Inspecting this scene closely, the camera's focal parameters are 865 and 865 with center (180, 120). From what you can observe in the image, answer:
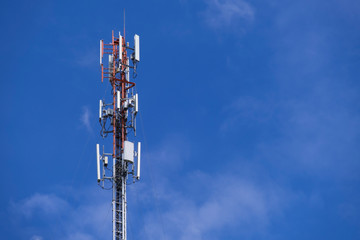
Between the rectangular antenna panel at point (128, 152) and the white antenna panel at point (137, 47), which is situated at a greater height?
the white antenna panel at point (137, 47)

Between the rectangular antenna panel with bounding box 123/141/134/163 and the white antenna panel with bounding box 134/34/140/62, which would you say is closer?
the rectangular antenna panel with bounding box 123/141/134/163

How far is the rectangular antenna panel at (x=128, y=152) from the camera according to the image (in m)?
78.0

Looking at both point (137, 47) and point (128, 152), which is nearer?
point (128, 152)

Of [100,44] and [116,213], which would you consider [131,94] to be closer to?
[100,44]

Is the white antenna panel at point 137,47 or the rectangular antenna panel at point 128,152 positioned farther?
the white antenna panel at point 137,47

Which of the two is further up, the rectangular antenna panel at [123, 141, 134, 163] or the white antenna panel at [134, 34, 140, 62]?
the white antenna panel at [134, 34, 140, 62]

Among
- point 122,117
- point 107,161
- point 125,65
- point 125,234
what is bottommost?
point 125,234

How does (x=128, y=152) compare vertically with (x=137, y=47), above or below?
below

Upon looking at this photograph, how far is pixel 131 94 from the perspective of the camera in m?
82.4

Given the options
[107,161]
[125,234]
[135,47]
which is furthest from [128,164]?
[135,47]

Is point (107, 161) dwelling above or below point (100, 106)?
below

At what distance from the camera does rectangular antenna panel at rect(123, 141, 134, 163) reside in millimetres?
78000

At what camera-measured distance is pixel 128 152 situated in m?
78.3

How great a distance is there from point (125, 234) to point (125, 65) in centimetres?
1700
